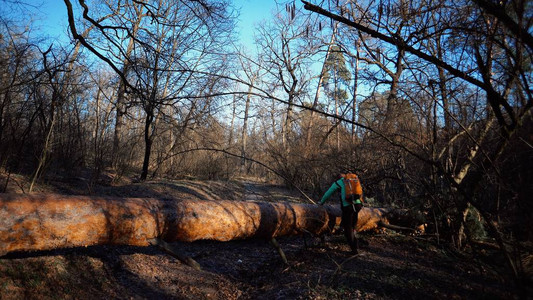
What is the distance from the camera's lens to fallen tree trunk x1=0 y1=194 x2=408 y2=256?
Result: 2783 millimetres

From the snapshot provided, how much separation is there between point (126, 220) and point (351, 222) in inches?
130

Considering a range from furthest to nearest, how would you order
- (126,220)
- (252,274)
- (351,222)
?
(351,222) → (252,274) → (126,220)

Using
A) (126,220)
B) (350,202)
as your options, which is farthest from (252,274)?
(350,202)

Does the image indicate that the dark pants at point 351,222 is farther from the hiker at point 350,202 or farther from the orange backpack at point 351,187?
the orange backpack at point 351,187

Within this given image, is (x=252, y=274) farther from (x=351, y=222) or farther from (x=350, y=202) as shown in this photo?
(x=350, y=202)

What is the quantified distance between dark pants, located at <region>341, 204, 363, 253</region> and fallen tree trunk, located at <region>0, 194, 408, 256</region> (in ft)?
2.66

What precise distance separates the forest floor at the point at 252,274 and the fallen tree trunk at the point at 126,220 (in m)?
0.33

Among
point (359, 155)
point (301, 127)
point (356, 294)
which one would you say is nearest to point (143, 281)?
point (356, 294)

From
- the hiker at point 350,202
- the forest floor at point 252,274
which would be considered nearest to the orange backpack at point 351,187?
the hiker at point 350,202

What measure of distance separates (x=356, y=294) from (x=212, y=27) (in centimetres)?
514

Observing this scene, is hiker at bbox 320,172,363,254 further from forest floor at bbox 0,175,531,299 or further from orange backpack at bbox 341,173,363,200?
forest floor at bbox 0,175,531,299

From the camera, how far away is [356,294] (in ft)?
9.43

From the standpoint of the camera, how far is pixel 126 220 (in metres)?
3.36

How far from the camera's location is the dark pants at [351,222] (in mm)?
4424
